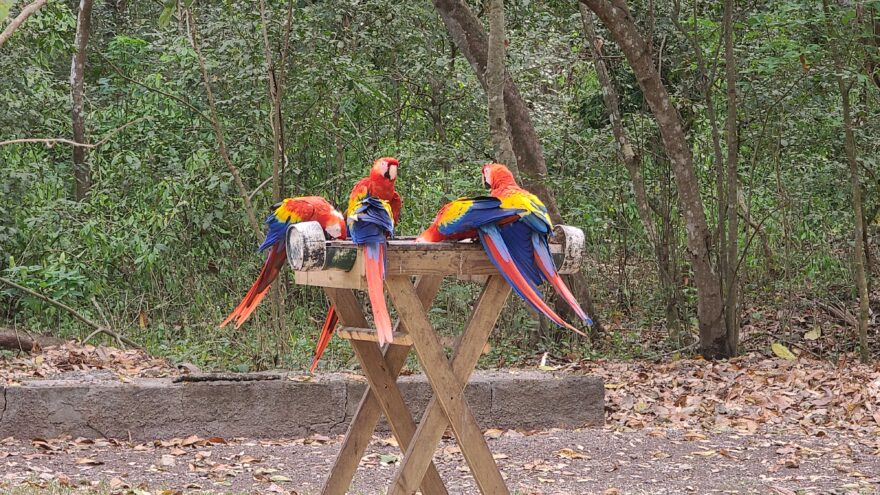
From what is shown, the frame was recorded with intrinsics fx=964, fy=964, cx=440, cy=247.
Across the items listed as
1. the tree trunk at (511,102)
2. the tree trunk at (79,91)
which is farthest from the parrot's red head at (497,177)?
the tree trunk at (79,91)

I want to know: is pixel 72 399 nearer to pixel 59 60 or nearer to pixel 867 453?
pixel 867 453

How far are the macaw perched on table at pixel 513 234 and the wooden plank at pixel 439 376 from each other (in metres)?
0.21

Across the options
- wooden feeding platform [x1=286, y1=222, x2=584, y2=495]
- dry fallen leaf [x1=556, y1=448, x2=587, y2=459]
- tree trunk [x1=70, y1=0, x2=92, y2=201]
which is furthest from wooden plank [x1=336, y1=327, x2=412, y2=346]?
tree trunk [x1=70, y1=0, x2=92, y2=201]

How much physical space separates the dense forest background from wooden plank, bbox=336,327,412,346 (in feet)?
12.1

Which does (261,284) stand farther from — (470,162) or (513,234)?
(470,162)

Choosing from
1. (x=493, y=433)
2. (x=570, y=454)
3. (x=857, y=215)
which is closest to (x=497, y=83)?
(x=493, y=433)

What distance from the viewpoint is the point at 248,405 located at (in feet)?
18.6

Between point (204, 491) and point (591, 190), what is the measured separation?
4.84 m

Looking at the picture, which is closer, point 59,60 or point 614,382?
point 614,382

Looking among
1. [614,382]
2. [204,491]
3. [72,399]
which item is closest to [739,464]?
[614,382]

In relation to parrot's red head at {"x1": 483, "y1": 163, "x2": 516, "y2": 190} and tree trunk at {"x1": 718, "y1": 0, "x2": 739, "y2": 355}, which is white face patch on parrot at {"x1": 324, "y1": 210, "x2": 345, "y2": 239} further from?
tree trunk at {"x1": 718, "y1": 0, "x2": 739, "y2": 355}

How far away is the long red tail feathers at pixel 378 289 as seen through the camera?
2.78 metres

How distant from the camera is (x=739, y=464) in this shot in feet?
16.0

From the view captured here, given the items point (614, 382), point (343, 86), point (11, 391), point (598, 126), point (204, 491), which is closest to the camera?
point (204, 491)
